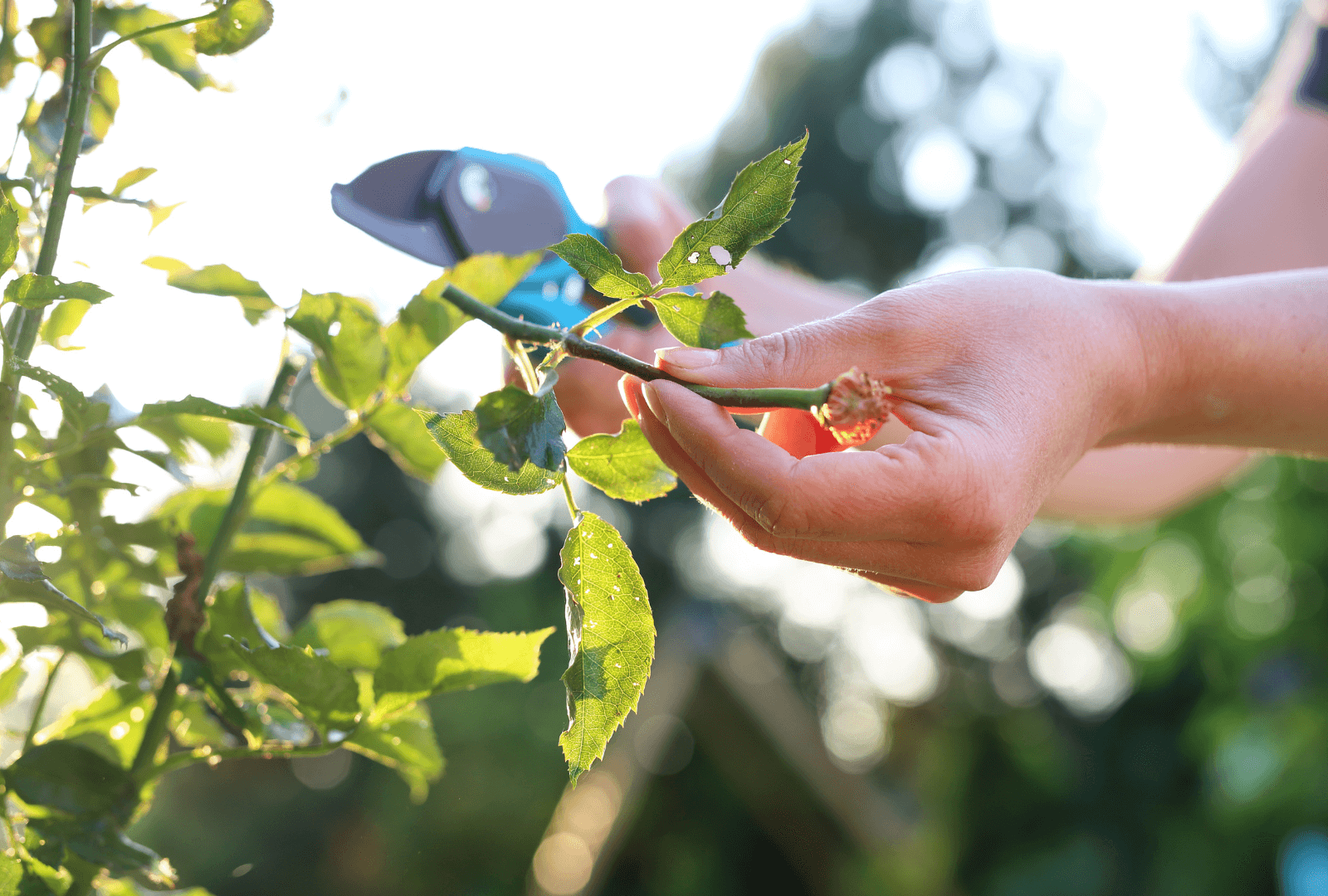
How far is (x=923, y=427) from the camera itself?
38 centimetres

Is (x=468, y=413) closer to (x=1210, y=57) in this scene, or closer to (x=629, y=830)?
(x=629, y=830)

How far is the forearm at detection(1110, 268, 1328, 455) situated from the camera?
0.52 m

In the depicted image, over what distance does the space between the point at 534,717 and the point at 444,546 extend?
3233mm

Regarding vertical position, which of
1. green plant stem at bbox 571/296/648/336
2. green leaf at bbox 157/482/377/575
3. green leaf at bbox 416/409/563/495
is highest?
green plant stem at bbox 571/296/648/336

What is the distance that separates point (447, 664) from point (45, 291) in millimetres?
223

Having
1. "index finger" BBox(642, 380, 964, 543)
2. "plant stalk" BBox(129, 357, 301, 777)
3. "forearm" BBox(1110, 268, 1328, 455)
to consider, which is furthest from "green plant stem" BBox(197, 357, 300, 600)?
"forearm" BBox(1110, 268, 1328, 455)

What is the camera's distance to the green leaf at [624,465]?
0.36 m

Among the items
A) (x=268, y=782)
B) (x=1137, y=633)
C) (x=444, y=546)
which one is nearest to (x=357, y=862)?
(x=268, y=782)

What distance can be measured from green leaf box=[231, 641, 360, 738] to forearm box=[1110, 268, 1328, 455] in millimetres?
473

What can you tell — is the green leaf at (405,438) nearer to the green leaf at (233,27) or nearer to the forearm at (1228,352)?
the green leaf at (233,27)

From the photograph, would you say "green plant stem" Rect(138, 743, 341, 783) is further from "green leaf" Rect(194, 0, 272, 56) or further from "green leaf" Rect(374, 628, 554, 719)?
"green leaf" Rect(194, 0, 272, 56)

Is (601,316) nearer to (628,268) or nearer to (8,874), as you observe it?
(8,874)

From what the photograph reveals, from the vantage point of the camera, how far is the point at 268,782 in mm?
8273

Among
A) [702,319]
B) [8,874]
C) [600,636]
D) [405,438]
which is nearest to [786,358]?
[702,319]
